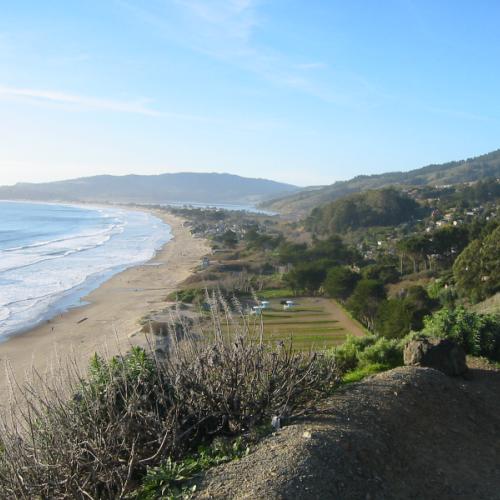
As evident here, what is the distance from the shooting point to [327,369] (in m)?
7.85

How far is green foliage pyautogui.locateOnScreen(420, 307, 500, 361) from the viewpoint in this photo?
9992 millimetres

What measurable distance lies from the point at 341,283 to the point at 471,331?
27755mm

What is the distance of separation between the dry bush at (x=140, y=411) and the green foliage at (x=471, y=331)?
3472mm

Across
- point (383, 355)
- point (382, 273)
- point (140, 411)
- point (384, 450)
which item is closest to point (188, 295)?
point (382, 273)

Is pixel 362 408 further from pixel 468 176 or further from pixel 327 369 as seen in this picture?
pixel 468 176

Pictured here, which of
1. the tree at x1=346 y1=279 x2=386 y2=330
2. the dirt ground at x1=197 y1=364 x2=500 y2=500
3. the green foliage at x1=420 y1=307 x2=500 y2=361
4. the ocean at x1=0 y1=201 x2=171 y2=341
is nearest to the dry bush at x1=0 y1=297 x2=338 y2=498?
the dirt ground at x1=197 y1=364 x2=500 y2=500

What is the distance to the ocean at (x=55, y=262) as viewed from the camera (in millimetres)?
32406

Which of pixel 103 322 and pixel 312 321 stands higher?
pixel 103 322

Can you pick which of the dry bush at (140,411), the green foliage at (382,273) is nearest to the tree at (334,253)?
the green foliage at (382,273)

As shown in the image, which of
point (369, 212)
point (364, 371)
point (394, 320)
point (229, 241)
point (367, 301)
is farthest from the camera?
point (369, 212)

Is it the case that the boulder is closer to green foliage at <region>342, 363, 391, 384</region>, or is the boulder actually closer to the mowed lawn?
green foliage at <region>342, 363, 391, 384</region>

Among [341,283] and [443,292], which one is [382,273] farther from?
[443,292]

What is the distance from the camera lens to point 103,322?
3008cm

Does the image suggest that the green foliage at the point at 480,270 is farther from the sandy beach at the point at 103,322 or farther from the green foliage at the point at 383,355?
the green foliage at the point at 383,355
